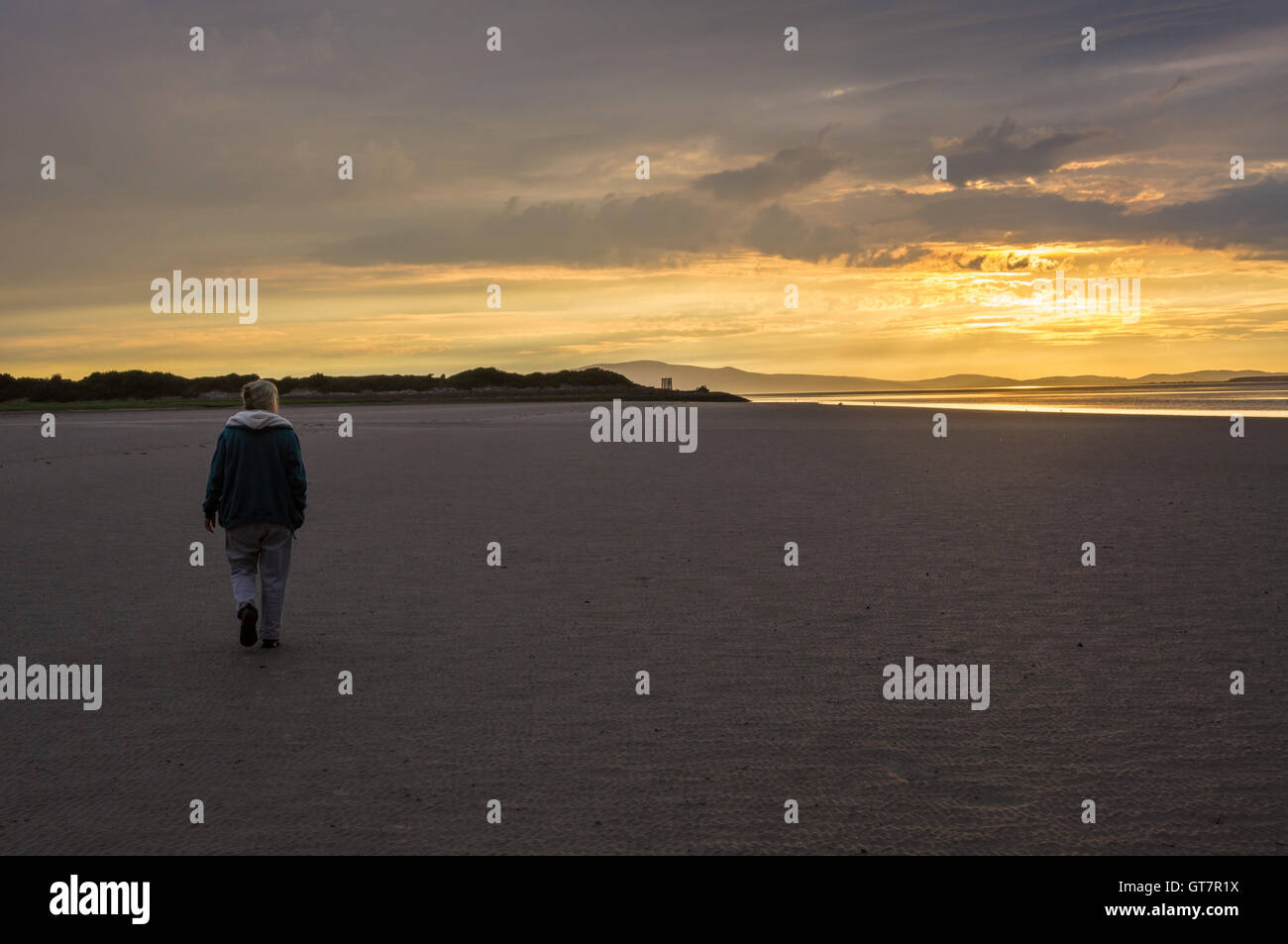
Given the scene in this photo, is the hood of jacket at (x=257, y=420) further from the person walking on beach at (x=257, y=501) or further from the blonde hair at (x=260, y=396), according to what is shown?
the blonde hair at (x=260, y=396)

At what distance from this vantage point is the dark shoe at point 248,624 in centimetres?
819

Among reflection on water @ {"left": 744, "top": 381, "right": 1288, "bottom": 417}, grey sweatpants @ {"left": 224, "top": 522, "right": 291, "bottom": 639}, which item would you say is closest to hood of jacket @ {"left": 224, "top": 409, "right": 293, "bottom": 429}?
grey sweatpants @ {"left": 224, "top": 522, "right": 291, "bottom": 639}

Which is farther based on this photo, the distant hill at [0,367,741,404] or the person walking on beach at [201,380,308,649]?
the distant hill at [0,367,741,404]

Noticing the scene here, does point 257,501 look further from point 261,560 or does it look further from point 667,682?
point 667,682

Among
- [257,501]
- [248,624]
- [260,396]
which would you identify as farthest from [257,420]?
[248,624]

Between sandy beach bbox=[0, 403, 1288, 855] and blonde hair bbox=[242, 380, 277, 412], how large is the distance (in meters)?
1.92

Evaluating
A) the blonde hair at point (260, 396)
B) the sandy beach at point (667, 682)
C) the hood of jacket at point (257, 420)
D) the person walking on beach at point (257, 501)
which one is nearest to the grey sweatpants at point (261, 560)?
the person walking on beach at point (257, 501)

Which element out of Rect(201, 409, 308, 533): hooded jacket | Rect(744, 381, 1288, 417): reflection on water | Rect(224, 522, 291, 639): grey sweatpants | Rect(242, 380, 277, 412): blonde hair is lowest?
Rect(224, 522, 291, 639): grey sweatpants

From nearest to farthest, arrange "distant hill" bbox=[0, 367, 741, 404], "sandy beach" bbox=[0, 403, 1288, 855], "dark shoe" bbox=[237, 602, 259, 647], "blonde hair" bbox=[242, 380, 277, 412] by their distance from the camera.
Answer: "sandy beach" bbox=[0, 403, 1288, 855], "dark shoe" bbox=[237, 602, 259, 647], "blonde hair" bbox=[242, 380, 277, 412], "distant hill" bbox=[0, 367, 741, 404]

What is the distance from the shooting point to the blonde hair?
8812mm

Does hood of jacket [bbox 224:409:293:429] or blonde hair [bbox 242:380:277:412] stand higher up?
blonde hair [bbox 242:380:277:412]

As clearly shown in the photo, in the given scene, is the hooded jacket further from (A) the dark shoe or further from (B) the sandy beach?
(B) the sandy beach

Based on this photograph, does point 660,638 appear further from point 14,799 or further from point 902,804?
point 14,799

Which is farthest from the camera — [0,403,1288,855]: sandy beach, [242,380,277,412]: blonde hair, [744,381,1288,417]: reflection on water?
[744,381,1288,417]: reflection on water
